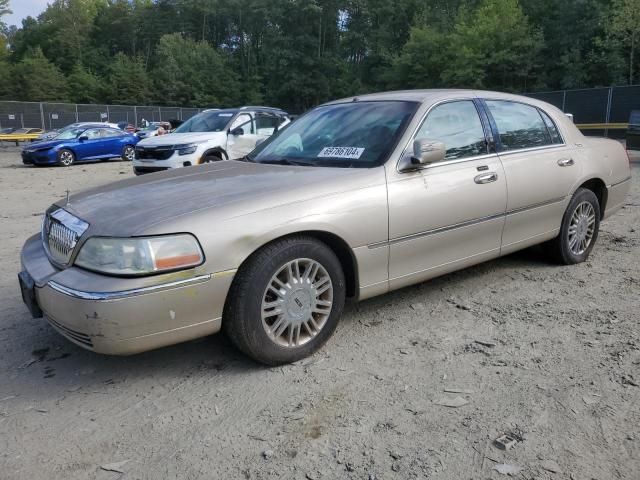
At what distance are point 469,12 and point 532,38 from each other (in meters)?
12.2

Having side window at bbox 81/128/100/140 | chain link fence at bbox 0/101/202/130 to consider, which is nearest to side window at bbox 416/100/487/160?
side window at bbox 81/128/100/140

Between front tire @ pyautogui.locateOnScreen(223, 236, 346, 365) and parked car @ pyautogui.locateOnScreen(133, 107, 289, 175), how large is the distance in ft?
23.8

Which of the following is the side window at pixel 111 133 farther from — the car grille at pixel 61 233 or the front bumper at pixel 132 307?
the front bumper at pixel 132 307

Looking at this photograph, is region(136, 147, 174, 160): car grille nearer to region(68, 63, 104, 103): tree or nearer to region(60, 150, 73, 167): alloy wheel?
region(60, 150, 73, 167): alloy wheel

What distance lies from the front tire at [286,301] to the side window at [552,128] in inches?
102

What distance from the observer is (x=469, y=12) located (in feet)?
171

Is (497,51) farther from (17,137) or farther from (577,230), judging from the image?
(577,230)

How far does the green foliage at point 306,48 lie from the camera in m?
41.0

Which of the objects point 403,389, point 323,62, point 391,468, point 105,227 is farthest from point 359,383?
point 323,62

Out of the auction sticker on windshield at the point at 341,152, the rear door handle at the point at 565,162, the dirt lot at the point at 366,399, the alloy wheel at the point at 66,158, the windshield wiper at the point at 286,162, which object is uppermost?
the auction sticker on windshield at the point at 341,152

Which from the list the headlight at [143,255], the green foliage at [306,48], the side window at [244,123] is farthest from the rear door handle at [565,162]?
the green foliage at [306,48]

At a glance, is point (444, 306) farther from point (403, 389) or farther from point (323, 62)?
point (323, 62)

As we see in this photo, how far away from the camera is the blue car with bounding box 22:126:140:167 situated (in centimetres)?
1725

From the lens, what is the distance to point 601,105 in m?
24.0
